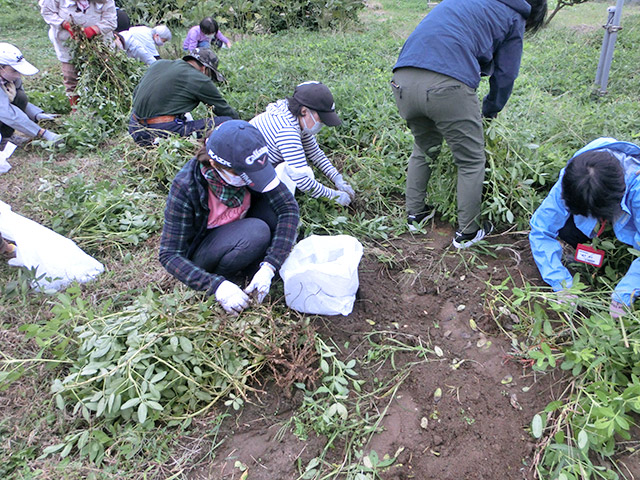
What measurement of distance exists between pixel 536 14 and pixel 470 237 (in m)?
1.28

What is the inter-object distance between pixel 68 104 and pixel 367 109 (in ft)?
11.7

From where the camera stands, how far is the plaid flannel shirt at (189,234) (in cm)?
199

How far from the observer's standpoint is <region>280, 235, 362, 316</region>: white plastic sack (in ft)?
6.81

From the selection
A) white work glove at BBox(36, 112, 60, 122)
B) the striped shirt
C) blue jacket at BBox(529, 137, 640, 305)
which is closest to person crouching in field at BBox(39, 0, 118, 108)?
white work glove at BBox(36, 112, 60, 122)

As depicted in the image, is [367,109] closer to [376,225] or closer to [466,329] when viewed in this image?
[376,225]

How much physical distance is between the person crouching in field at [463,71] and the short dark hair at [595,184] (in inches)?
27.3

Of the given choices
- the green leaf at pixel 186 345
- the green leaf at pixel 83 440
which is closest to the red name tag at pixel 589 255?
the green leaf at pixel 186 345

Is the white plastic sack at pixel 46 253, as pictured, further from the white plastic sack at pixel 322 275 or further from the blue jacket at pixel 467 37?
the blue jacket at pixel 467 37

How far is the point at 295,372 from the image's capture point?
1.86 metres

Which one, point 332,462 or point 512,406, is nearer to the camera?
point 332,462

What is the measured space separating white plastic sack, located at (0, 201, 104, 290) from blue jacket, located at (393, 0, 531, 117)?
2.11 m

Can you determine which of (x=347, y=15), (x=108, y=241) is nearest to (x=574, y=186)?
(x=108, y=241)

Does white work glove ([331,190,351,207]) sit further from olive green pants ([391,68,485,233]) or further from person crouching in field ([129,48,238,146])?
person crouching in field ([129,48,238,146])

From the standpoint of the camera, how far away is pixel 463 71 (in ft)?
7.57
